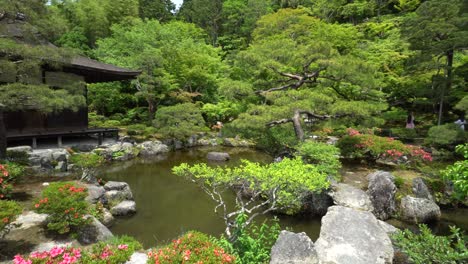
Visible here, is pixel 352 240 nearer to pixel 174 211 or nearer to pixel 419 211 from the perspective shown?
pixel 419 211

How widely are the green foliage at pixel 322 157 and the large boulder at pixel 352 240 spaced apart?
186 cm

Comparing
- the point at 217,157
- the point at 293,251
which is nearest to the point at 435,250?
A: the point at 293,251

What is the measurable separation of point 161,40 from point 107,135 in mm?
12251

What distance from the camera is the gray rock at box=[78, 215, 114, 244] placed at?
532cm

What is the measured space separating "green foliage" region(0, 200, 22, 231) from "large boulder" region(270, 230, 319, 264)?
413cm

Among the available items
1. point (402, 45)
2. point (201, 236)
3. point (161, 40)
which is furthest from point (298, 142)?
point (161, 40)

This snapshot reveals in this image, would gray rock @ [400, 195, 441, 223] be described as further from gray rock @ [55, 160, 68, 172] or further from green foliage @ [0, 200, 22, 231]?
gray rock @ [55, 160, 68, 172]

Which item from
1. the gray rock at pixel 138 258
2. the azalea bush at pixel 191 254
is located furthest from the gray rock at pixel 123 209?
the azalea bush at pixel 191 254

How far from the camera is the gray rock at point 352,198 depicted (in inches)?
282

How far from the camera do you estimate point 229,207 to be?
8297 millimetres

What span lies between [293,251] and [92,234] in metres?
3.89

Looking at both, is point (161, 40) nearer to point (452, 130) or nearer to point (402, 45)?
point (402, 45)

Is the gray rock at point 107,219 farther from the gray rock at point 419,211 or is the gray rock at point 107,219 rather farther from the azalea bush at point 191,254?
the gray rock at point 419,211

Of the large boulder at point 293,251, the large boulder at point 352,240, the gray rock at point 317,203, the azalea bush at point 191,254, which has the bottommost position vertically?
the gray rock at point 317,203
